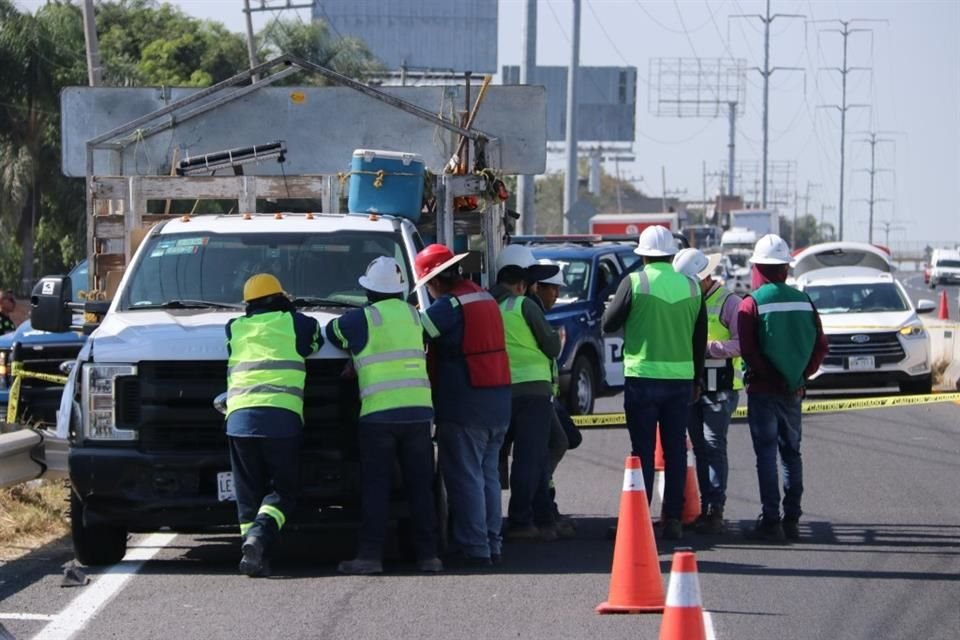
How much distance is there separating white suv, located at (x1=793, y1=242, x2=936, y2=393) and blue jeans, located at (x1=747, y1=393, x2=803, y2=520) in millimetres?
9984

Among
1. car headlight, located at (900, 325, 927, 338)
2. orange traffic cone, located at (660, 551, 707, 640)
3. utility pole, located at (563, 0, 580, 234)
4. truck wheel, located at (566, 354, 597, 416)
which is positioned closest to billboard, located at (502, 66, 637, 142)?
utility pole, located at (563, 0, 580, 234)

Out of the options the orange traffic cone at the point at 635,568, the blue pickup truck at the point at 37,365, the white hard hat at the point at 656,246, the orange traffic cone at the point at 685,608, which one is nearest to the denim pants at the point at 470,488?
the orange traffic cone at the point at 635,568

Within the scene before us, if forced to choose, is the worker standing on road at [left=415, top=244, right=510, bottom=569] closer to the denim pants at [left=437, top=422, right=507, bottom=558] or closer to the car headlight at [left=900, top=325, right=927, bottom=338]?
the denim pants at [left=437, top=422, right=507, bottom=558]

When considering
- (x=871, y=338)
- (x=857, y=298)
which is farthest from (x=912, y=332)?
(x=857, y=298)

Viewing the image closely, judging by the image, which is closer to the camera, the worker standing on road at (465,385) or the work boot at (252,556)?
the work boot at (252,556)

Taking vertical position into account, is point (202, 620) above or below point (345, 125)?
below

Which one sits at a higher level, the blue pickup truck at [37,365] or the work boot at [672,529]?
the blue pickup truck at [37,365]

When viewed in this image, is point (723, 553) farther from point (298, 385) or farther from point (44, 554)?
point (44, 554)

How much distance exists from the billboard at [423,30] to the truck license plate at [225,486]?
161ft

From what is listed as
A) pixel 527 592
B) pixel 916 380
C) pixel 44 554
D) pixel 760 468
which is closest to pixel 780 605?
pixel 527 592

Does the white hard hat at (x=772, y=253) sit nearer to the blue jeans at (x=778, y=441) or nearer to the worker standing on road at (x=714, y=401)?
the worker standing on road at (x=714, y=401)

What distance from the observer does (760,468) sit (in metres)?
11.0

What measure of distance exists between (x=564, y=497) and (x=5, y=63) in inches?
1075

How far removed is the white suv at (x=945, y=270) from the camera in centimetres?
7825
